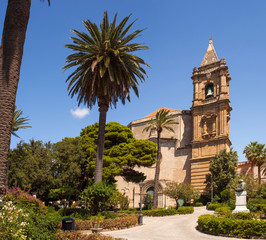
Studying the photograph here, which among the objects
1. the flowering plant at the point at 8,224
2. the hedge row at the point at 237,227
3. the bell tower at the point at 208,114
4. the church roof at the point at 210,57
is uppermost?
the church roof at the point at 210,57

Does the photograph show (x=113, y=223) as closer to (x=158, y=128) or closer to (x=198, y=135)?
(x=158, y=128)

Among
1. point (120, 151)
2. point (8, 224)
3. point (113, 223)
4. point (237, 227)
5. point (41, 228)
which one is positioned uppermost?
point (120, 151)

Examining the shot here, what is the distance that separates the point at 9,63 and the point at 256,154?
47.1 metres

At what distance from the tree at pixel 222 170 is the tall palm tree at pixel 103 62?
851 inches

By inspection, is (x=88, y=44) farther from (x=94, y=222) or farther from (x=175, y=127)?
(x=175, y=127)

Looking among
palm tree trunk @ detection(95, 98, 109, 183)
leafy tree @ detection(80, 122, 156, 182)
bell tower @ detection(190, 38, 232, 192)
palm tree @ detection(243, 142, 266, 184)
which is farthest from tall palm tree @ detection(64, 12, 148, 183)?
palm tree @ detection(243, 142, 266, 184)

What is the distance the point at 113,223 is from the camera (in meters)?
21.2

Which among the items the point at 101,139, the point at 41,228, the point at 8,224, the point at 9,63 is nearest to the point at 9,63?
the point at 9,63

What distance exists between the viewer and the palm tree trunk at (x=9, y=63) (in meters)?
9.69

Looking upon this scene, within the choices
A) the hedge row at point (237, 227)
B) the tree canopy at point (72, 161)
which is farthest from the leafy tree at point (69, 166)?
the hedge row at point (237, 227)

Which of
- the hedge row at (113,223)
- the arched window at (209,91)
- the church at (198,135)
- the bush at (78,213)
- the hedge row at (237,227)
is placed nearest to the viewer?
the hedge row at (237,227)

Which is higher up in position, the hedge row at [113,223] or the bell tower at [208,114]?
the bell tower at [208,114]

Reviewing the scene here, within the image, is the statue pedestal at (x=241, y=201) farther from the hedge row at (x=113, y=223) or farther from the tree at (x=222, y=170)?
the tree at (x=222, y=170)

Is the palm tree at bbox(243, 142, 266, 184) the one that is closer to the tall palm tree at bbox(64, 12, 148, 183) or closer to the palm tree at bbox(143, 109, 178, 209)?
the palm tree at bbox(143, 109, 178, 209)
